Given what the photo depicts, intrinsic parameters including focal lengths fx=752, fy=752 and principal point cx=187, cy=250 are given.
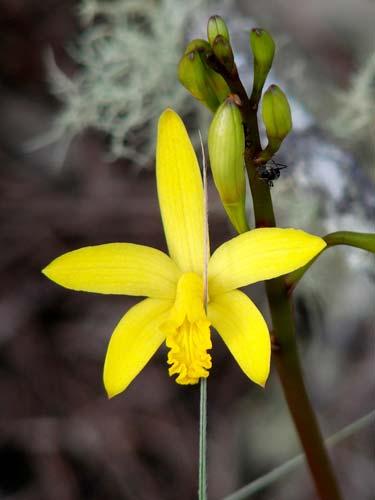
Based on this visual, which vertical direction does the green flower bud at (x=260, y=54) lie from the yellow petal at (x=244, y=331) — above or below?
above

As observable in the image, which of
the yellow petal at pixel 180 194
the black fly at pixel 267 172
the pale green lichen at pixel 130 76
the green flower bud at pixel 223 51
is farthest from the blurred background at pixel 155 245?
the green flower bud at pixel 223 51

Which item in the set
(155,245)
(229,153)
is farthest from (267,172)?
(155,245)

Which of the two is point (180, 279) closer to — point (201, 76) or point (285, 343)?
point (285, 343)

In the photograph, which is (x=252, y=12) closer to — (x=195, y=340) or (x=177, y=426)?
(x=177, y=426)

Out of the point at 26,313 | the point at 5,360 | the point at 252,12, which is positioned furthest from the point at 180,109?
the point at 5,360

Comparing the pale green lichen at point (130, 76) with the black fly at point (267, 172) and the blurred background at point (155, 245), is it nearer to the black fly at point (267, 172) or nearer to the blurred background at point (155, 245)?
the blurred background at point (155, 245)

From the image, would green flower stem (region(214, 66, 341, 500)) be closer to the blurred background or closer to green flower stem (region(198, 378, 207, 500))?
green flower stem (region(198, 378, 207, 500))

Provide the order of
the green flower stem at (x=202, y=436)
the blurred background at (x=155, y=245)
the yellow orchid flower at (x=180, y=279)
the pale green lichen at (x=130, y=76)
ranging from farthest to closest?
the pale green lichen at (x=130, y=76), the blurred background at (x=155, y=245), the yellow orchid flower at (x=180, y=279), the green flower stem at (x=202, y=436)
